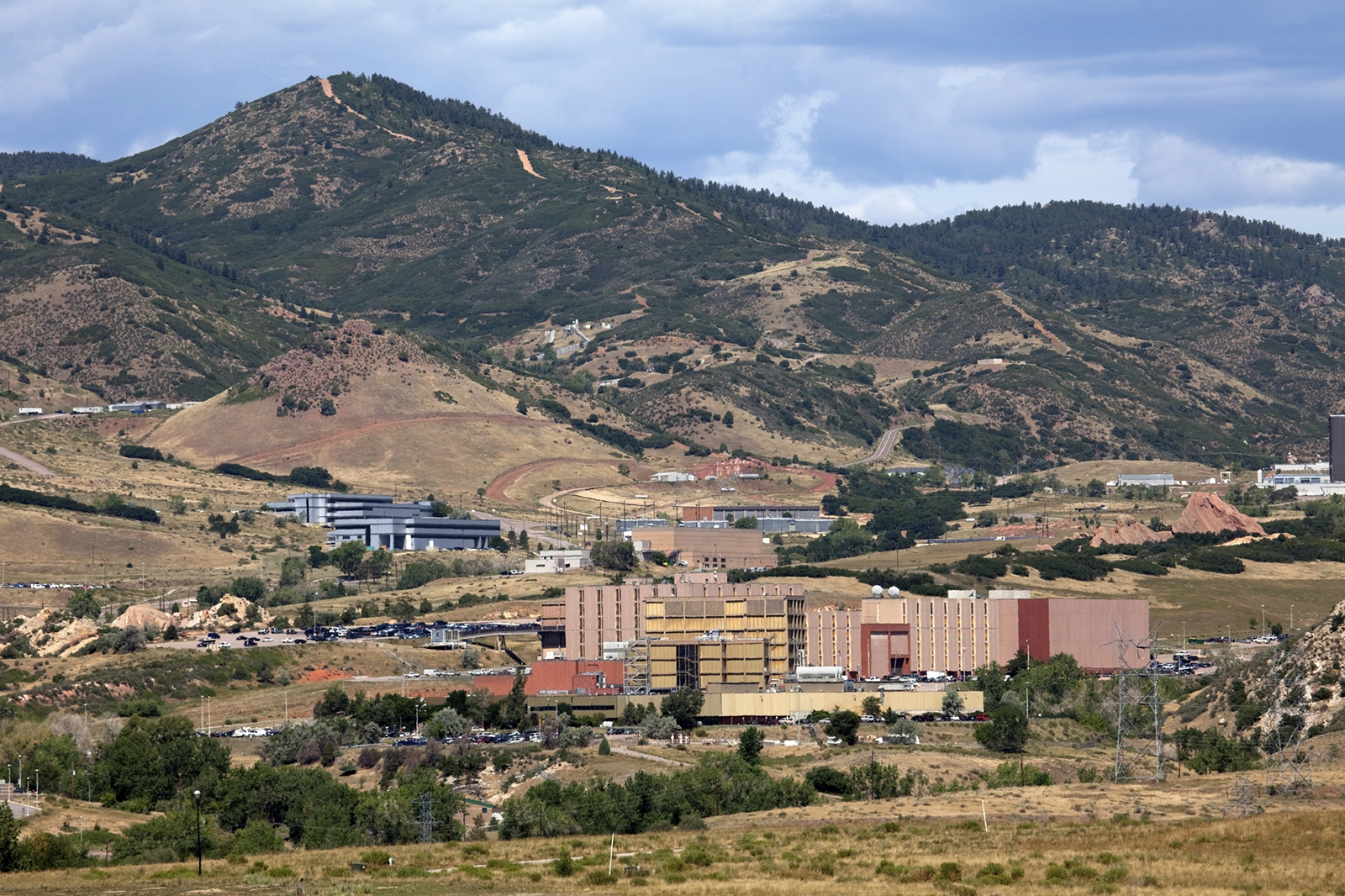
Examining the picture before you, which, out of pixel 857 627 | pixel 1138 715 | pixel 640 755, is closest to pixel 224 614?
pixel 857 627

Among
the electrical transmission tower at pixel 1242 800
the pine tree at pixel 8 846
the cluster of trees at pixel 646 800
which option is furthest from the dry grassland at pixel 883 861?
the cluster of trees at pixel 646 800

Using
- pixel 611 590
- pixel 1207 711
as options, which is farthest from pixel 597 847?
pixel 611 590

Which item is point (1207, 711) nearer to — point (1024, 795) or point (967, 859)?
point (1024, 795)

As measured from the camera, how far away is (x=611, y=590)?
492 ft

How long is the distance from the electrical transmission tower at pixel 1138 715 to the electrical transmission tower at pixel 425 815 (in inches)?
1282

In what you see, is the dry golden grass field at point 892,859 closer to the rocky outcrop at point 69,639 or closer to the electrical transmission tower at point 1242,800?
the electrical transmission tower at point 1242,800

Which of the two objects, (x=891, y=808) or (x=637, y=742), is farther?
(x=637, y=742)

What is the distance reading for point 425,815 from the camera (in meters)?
86.7

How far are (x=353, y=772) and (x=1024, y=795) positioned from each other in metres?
40.9

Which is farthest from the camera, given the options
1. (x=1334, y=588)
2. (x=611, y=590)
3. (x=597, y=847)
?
(x=1334, y=588)

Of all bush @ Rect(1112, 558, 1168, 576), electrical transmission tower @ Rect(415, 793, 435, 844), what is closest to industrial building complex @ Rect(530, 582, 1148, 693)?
bush @ Rect(1112, 558, 1168, 576)

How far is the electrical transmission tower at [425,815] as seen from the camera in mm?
85000

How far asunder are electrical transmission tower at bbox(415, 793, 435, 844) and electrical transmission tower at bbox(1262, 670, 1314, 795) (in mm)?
36807

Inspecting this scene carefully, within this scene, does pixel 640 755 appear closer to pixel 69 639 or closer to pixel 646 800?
pixel 646 800
